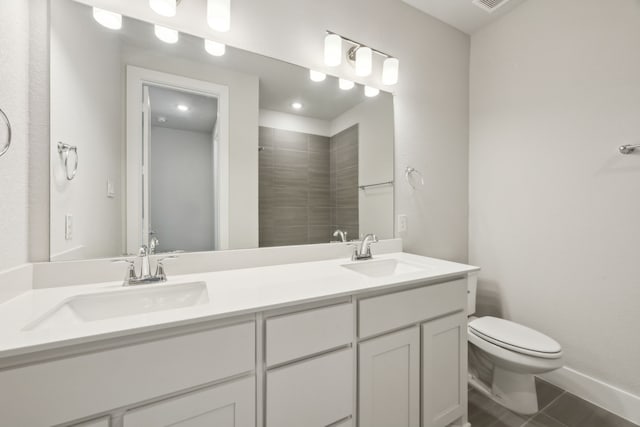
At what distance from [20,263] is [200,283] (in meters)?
0.58

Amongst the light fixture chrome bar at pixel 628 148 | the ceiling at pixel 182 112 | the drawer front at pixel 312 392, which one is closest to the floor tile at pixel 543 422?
the drawer front at pixel 312 392

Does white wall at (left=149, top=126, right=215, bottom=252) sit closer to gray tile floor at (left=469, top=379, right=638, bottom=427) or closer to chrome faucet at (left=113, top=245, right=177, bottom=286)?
chrome faucet at (left=113, top=245, right=177, bottom=286)

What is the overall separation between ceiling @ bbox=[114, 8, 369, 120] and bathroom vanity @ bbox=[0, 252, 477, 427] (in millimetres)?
921

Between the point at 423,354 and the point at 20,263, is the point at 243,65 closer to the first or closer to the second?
the point at 20,263

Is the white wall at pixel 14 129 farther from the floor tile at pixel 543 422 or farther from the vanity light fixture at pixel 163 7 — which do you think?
the floor tile at pixel 543 422

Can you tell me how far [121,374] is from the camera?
23.7 inches

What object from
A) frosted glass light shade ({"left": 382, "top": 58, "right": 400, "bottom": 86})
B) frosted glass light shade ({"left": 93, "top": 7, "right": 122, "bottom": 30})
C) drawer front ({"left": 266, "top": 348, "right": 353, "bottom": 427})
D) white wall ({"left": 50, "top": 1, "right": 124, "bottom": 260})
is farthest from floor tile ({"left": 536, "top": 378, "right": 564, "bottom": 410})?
frosted glass light shade ({"left": 93, "top": 7, "right": 122, "bottom": 30})

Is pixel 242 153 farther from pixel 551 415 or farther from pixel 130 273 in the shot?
pixel 551 415

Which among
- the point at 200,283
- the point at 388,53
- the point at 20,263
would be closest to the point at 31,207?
the point at 20,263

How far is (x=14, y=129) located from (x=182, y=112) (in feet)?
1.75

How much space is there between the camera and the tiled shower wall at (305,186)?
1340mm

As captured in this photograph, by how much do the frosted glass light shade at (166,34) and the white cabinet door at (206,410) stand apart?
1.37 m

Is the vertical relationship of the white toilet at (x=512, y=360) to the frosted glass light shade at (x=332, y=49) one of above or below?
below

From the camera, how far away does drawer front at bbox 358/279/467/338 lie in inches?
38.0
